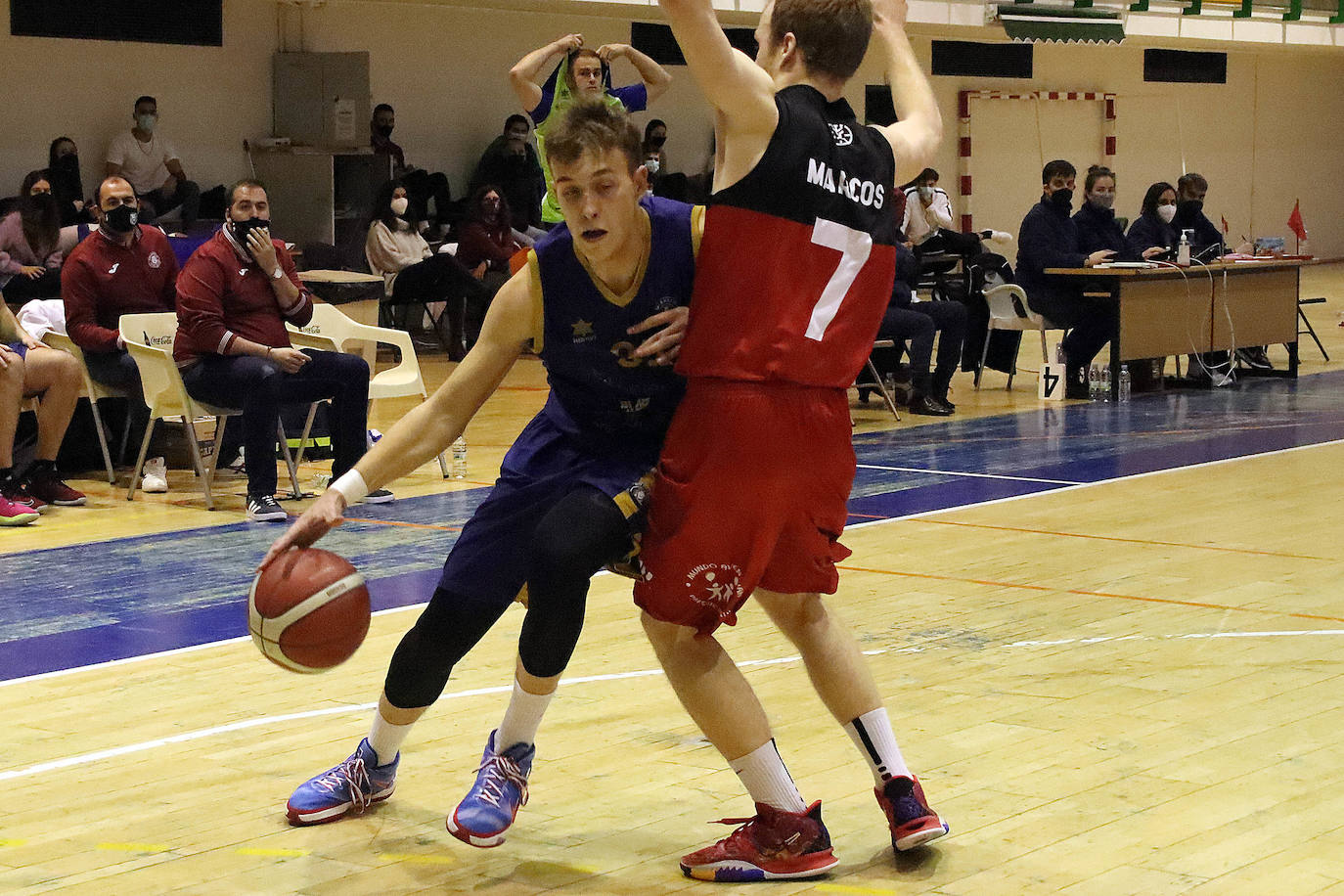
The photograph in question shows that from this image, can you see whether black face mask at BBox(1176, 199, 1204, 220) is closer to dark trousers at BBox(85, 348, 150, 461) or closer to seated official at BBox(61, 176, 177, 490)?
seated official at BBox(61, 176, 177, 490)

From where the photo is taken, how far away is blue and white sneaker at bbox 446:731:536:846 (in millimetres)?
3160

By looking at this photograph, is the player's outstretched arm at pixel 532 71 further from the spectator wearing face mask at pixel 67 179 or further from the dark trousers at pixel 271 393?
the spectator wearing face mask at pixel 67 179

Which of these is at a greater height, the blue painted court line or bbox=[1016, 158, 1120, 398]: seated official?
bbox=[1016, 158, 1120, 398]: seated official

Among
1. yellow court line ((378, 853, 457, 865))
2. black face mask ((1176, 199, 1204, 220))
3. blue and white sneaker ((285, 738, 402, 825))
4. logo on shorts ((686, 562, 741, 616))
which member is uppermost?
black face mask ((1176, 199, 1204, 220))

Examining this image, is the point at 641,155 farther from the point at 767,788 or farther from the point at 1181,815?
the point at 1181,815

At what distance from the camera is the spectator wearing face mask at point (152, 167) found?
14.3m

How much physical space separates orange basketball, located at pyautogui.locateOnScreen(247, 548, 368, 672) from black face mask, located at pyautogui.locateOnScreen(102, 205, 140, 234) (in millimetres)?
5290

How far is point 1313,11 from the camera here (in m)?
24.7

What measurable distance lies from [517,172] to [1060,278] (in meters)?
6.41

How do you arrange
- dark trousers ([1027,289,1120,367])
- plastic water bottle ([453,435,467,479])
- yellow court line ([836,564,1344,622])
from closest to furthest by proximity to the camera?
yellow court line ([836,564,1344,622]) → plastic water bottle ([453,435,467,479]) → dark trousers ([1027,289,1120,367])

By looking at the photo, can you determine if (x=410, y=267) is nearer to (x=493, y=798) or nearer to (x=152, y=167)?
(x=152, y=167)

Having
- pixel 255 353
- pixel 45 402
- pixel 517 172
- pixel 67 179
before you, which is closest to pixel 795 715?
pixel 255 353

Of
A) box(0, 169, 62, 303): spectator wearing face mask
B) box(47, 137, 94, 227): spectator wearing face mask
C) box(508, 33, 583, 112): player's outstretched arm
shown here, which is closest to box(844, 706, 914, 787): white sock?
box(508, 33, 583, 112): player's outstretched arm

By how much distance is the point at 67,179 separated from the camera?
45.2ft
